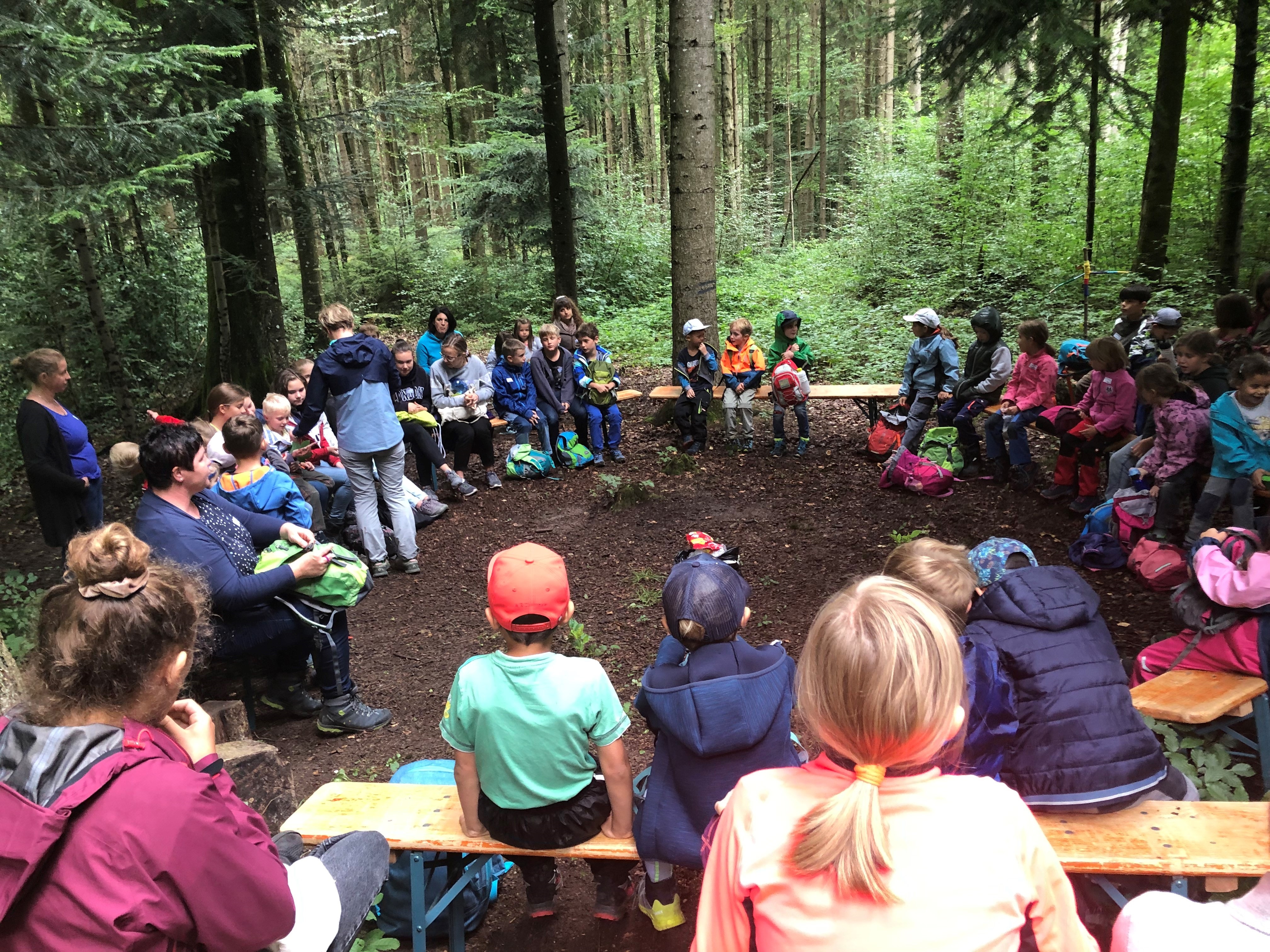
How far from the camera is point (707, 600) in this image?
7.84ft

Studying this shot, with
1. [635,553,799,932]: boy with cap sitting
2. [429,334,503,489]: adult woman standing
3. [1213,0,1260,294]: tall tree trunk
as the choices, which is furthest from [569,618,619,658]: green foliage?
[1213,0,1260,294]: tall tree trunk

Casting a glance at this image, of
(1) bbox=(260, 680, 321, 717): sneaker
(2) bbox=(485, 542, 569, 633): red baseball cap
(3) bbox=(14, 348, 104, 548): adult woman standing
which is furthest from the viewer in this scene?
(3) bbox=(14, 348, 104, 548): adult woman standing

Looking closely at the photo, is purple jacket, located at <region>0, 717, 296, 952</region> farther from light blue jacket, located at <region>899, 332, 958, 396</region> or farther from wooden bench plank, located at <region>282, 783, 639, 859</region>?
light blue jacket, located at <region>899, 332, 958, 396</region>

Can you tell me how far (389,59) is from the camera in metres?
26.2

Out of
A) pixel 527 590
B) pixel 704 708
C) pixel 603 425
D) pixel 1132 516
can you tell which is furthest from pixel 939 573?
pixel 603 425

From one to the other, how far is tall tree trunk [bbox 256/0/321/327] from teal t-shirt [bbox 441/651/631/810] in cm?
700

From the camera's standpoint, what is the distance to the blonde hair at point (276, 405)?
629cm

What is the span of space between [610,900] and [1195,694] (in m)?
2.50

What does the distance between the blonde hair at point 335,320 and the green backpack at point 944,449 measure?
16.5 ft

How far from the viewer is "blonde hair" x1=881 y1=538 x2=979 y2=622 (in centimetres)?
256

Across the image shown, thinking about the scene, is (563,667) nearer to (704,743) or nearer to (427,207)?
(704,743)

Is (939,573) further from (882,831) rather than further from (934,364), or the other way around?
(934,364)

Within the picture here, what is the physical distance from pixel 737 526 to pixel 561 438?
2562 millimetres

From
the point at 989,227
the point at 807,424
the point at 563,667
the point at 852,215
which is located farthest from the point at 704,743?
the point at 852,215
